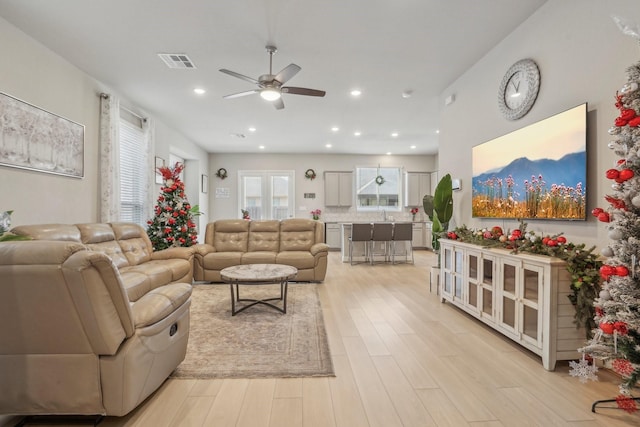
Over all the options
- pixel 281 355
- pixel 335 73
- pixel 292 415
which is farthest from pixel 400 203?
pixel 292 415

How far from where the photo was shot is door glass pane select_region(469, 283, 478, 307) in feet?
10.2

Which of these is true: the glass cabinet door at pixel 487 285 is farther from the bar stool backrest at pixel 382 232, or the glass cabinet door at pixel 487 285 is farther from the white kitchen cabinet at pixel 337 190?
the white kitchen cabinet at pixel 337 190

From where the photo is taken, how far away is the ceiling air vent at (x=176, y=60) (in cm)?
348

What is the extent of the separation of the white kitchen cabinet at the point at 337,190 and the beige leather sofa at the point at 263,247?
364cm

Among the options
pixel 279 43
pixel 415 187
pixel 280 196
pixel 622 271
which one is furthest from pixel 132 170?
pixel 415 187

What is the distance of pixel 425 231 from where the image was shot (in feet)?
29.2

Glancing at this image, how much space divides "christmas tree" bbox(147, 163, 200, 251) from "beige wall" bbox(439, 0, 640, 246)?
451 centimetres

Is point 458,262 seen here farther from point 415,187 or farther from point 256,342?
point 415,187

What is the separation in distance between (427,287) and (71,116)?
5271 mm

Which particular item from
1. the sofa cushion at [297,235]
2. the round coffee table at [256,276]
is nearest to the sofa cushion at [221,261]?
the sofa cushion at [297,235]

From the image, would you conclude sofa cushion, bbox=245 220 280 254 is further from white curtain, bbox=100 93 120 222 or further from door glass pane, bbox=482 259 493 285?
door glass pane, bbox=482 259 493 285

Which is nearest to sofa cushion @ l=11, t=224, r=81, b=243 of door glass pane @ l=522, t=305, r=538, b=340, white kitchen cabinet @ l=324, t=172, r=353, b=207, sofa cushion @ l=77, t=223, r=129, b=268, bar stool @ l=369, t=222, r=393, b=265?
sofa cushion @ l=77, t=223, r=129, b=268

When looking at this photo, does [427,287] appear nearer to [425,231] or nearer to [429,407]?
[429,407]

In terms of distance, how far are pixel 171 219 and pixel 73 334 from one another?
379cm
